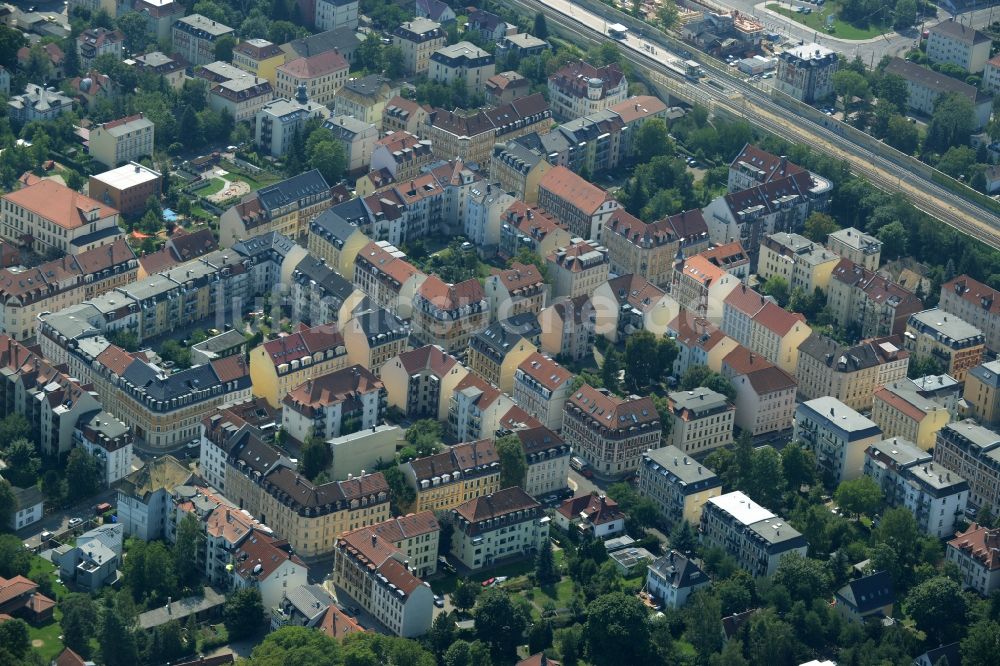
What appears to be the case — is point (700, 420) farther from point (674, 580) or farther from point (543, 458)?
point (674, 580)

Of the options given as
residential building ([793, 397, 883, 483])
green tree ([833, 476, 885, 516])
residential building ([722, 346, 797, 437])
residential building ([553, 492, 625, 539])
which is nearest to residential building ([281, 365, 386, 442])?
residential building ([553, 492, 625, 539])

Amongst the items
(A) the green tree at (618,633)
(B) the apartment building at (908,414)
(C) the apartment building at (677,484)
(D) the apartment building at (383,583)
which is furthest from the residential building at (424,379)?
(B) the apartment building at (908,414)

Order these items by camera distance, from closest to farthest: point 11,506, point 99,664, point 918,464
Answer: point 99,664 → point 11,506 → point 918,464

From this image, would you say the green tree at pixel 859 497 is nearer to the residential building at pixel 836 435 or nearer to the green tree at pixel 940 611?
the residential building at pixel 836 435

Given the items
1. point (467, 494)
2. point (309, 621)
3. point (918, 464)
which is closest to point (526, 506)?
point (467, 494)

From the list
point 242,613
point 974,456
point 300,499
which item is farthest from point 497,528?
point 974,456

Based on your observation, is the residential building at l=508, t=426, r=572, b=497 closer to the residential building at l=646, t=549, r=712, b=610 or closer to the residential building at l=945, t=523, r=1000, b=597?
the residential building at l=646, t=549, r=712, b=610

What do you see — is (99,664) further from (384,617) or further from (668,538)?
(668,538)
